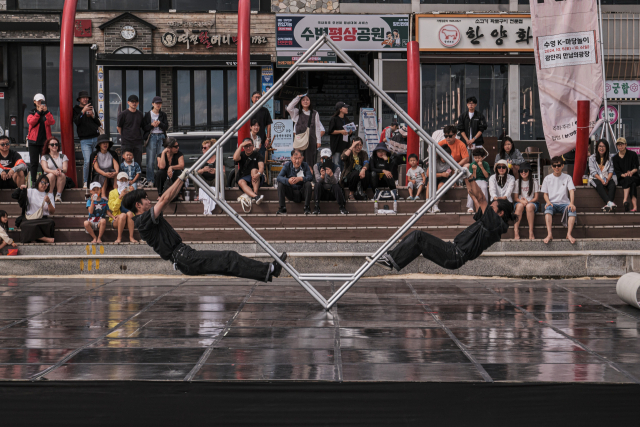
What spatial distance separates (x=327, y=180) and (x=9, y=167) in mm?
6447

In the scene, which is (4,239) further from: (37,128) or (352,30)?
(352,30)

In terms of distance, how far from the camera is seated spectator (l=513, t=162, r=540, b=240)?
40.8 feet

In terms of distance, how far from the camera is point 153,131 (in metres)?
14.3

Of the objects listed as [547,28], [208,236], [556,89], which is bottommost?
[208,236]

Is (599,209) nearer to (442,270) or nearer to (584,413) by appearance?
(442,270)

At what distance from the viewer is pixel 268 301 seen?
897 cm

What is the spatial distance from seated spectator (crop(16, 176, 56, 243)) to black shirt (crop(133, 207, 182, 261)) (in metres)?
5.38

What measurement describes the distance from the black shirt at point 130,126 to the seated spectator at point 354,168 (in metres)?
4.30

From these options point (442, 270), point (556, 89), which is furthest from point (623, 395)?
point (556, 89)

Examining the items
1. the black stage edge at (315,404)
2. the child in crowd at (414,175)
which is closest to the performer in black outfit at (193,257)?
the black stage edge at (315,404)

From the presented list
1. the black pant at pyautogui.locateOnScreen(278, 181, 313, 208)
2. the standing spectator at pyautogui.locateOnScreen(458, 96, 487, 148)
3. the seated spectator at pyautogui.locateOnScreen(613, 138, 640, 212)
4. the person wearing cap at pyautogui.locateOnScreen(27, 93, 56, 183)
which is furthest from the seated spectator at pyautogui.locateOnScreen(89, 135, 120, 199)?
the seated spectator at pyautogui.locateOnScreen(613, 138, 640, 212)

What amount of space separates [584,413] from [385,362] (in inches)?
66.0

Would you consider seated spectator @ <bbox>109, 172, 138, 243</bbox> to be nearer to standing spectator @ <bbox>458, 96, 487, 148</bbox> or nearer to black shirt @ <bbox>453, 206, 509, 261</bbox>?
black shirt @ <bbox>453, 206, 509, 261</bbox>

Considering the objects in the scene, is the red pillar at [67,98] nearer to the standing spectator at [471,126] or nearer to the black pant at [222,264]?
the black pant at [222,264]
